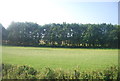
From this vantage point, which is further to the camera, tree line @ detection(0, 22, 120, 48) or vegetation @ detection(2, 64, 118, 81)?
tree line @ detection(0, 22, 120, 48)

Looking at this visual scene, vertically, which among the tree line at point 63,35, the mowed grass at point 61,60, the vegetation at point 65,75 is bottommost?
the mowed grass at point 61,60

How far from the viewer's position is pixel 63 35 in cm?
2778

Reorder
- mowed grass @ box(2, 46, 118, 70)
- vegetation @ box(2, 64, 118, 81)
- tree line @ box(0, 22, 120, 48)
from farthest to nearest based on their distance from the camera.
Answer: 1. tree line @ box(0, 22, 120, 48)
2. mowed grass @ box(2, 46, 118, 70)
3. vegetation @ box(2, 64, 118, 81)

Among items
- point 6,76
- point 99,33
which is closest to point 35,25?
point 99,33

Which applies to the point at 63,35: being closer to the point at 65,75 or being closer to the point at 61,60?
the point at 61,60

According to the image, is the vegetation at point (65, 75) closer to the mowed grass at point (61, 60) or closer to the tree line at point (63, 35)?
the mowed grass at point (61, 60)

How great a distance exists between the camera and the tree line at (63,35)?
25.9 metres

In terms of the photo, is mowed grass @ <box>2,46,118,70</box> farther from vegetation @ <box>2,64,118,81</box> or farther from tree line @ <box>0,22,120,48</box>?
tree line @ <box>0,22,120,48</box>

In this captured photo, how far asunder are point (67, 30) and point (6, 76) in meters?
25.5

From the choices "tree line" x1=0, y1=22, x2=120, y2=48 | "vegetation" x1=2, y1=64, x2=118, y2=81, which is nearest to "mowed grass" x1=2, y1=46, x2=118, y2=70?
"vegetation" x1=2, y1=64, x2=118, y2=81

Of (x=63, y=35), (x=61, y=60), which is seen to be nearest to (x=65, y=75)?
(x=61, y=60)

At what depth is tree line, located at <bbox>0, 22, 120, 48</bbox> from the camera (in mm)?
25906

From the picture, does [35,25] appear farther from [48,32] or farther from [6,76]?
[6,76]

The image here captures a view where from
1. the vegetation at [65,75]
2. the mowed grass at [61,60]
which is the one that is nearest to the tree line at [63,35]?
the mowed grass at [61,60]
